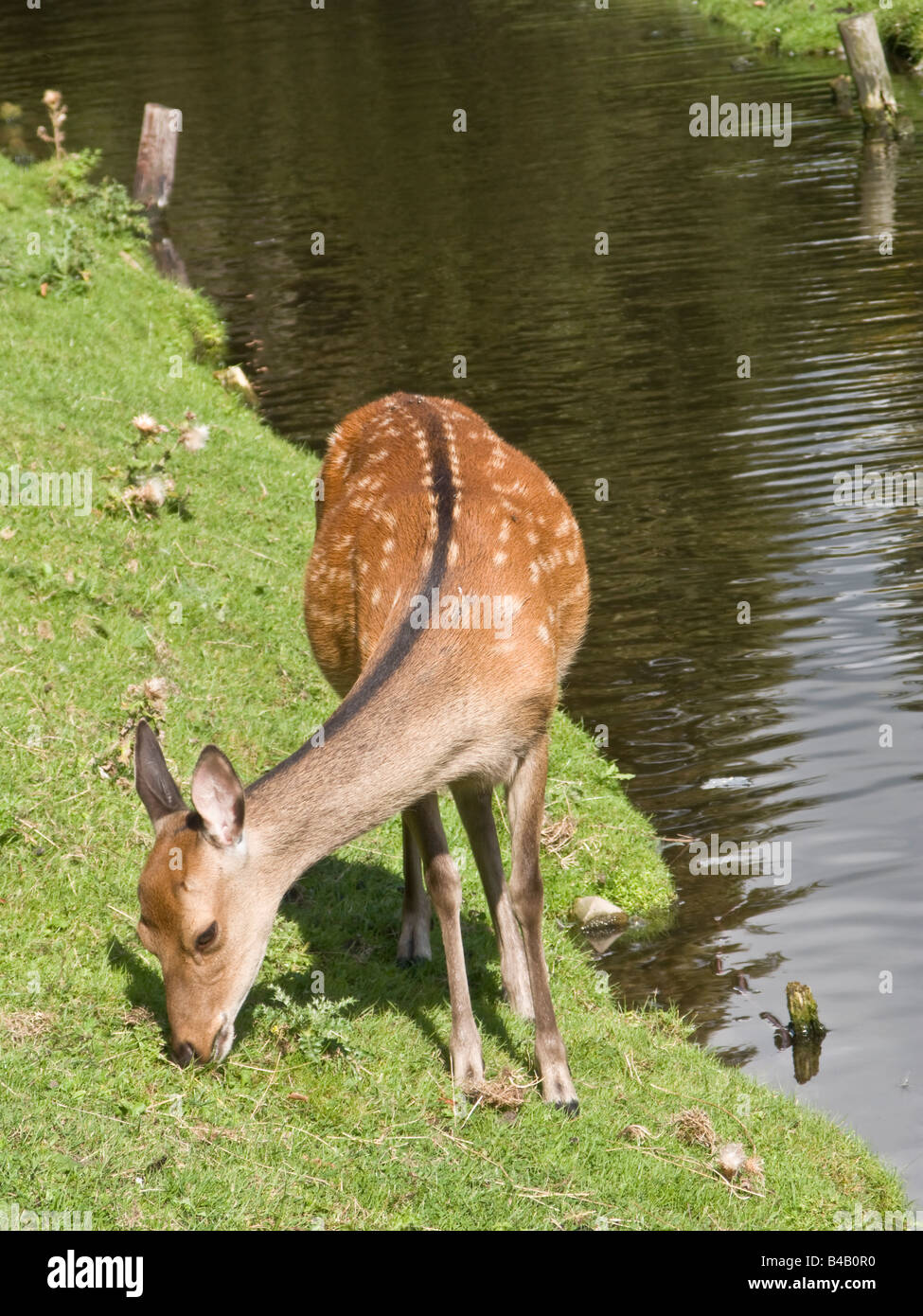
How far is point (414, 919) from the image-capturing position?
659cm

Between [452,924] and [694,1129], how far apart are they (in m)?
1.16

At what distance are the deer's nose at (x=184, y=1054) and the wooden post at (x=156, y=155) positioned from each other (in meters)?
17.6

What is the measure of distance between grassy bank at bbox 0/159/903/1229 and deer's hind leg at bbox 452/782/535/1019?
0.35 ft

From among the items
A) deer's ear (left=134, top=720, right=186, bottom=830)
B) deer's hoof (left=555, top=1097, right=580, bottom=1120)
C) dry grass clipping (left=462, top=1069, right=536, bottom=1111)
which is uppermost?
deer's ear (left=134, top=720, right=186, bottom=830)

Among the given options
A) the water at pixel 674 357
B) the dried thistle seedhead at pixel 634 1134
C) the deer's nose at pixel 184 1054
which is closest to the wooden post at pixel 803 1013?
the water at pixel 674 357

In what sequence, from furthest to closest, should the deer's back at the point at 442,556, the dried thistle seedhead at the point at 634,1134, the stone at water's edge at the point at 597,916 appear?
A: the stone at water's edge at the point at 597,916, the dried thistle seedhead at the point at 634,1134, the deer's back at the point at 442,556

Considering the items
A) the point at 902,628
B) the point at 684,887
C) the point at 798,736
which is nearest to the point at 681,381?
the point at 902,628

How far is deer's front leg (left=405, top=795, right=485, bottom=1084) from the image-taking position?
18.8ft

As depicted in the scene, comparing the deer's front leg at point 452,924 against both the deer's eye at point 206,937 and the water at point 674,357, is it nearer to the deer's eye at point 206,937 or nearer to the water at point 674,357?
the deer's eye at point 206,937

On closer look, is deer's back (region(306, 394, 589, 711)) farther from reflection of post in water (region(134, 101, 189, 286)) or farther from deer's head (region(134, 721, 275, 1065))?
reflection of post in water (region(134, 101, 189, 286))

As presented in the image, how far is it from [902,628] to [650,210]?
12.8 m

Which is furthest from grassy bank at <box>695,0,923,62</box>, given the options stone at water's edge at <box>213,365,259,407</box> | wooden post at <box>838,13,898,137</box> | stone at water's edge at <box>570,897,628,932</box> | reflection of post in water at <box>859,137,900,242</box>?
stone at water's edge at <box>570,897,628,932</box>

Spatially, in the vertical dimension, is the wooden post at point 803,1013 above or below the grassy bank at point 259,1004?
below

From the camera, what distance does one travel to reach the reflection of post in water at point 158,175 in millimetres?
20469
